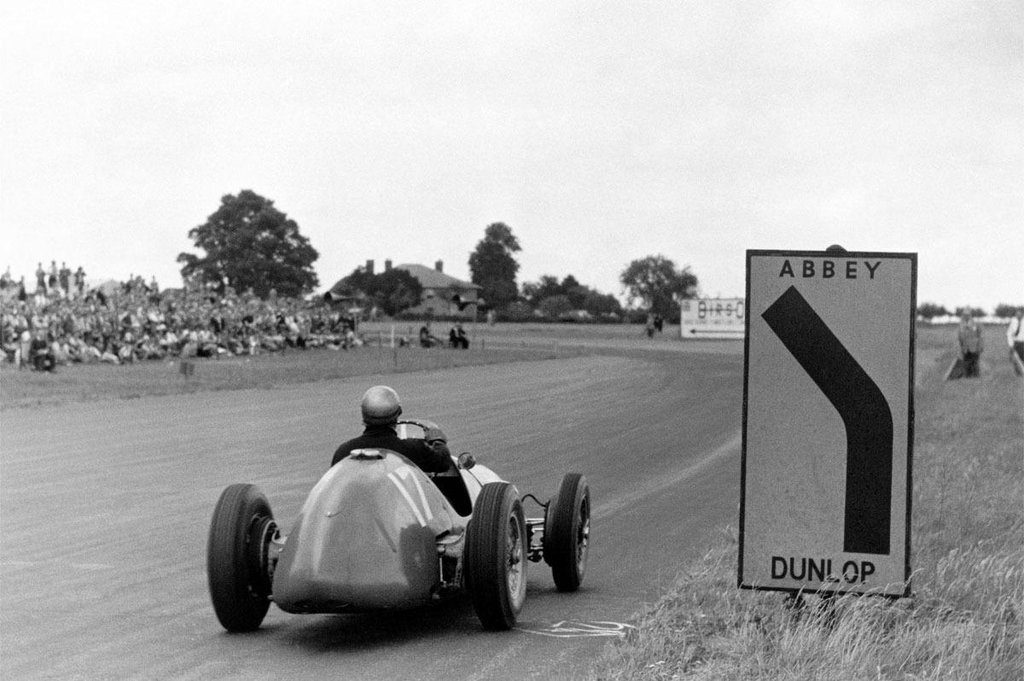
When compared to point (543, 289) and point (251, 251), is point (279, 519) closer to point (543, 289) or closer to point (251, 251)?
point (251, 251)

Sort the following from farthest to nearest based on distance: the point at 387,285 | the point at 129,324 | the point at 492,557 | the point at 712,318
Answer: the point at 387,285 → the point at 712,318 → the point at 129,324 → the point at 492,557

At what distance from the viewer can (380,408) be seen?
305 inches

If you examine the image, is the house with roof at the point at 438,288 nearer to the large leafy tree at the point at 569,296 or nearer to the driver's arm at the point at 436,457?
the large leafy tree at the point at 569,296

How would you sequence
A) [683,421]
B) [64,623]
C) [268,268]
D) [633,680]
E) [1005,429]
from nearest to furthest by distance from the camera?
[633,680] < [64,623] < [1005,429] < [683,421] < [268,268]

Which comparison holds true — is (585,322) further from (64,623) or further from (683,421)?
(64,623)

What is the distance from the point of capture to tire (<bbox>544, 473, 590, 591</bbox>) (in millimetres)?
8562

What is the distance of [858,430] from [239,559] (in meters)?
3.10

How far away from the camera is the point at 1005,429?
63.7 feet

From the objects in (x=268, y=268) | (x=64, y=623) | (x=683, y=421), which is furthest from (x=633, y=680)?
(x=268, y=268)

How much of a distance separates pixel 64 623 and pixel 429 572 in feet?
6.96

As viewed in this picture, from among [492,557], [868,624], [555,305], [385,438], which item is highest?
[555,305]

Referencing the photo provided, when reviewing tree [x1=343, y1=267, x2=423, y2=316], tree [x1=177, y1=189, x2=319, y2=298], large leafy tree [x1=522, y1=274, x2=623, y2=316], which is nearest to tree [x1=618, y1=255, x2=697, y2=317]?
large leafy tree [x1=522, y1=274, x2=623, y2=316]

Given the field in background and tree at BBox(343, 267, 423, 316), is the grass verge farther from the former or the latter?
tree at BBox(343, 267, 423, 316)

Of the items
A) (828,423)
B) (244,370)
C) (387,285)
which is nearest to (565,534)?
(828,423)
